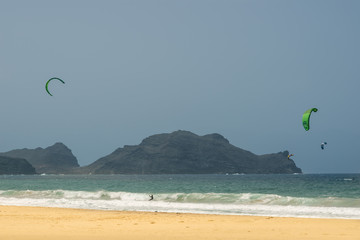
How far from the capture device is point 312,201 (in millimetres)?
29766

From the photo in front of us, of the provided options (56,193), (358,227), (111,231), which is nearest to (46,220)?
(111,231)

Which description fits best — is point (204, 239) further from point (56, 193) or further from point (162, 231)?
point (56, 193)

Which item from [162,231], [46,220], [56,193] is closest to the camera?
[162,231]

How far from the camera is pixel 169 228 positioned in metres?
16.7

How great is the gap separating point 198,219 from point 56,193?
2758 centimetres

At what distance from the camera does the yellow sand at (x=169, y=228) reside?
48.9ft

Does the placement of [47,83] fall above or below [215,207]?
above

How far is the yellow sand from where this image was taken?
14891 mm

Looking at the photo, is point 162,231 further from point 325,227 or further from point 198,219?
point 325,227

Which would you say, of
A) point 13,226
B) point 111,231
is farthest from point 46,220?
point 111,231

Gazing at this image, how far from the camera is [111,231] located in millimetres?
16078

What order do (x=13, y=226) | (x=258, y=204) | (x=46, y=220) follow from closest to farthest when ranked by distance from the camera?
(x=13, y=226) → (x=46, y=220) → (x=258, y=204)

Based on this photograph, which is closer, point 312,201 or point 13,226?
point 13,226

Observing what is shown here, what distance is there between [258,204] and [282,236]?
15.2 m
